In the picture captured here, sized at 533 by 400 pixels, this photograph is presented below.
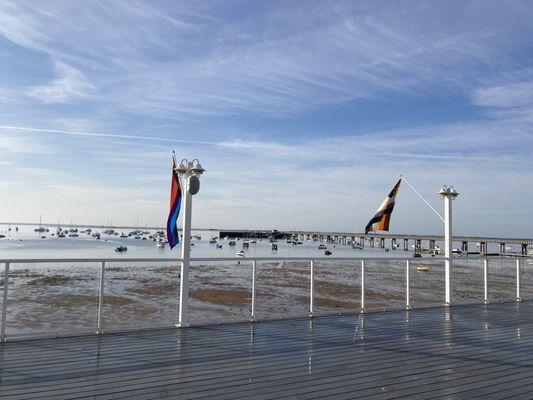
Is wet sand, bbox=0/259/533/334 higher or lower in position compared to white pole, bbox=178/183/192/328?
lower

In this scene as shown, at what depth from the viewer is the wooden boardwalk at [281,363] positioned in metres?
3.61

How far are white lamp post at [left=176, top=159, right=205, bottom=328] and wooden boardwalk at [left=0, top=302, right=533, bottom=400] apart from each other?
343 millimetres

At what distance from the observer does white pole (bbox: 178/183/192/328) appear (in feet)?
20.5

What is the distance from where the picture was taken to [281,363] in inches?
175

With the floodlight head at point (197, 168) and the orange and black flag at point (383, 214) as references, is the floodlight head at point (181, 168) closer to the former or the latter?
the floodlight head at point (197, 168)

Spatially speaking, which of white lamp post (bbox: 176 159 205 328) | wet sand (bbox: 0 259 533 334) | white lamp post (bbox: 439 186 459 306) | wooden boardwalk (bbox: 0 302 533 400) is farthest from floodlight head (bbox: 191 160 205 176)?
white lamp post (bbox: 439 186 459 306)

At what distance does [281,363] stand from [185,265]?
2413 millimetres

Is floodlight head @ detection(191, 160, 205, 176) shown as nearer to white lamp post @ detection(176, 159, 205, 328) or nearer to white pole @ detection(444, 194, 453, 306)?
white lamp post @ detection(176, 159, 205, 328)

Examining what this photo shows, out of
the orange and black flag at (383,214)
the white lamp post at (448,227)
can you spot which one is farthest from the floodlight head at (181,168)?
the white lamp post at (448,227)

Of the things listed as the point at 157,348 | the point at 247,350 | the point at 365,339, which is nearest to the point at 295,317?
the point at 365,339

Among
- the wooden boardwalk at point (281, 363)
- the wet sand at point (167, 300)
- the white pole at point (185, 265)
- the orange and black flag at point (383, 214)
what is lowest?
the wet sand at point (167, 300)

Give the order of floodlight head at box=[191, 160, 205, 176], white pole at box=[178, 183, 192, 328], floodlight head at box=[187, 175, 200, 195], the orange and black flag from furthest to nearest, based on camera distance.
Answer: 1. the orange and black flag
2. floodlight head at box=[191, 160, 205, 176]
3. floodlight head at box=[187, 175, 200, 195]
4. white pole at box=[178, 183, 192, 328]

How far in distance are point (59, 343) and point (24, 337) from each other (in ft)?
1.66

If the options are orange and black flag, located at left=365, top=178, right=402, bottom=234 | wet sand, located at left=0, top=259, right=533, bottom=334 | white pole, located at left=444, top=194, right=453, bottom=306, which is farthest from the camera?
wet sand, located at left=0, top=259, right=533, bottom=334
